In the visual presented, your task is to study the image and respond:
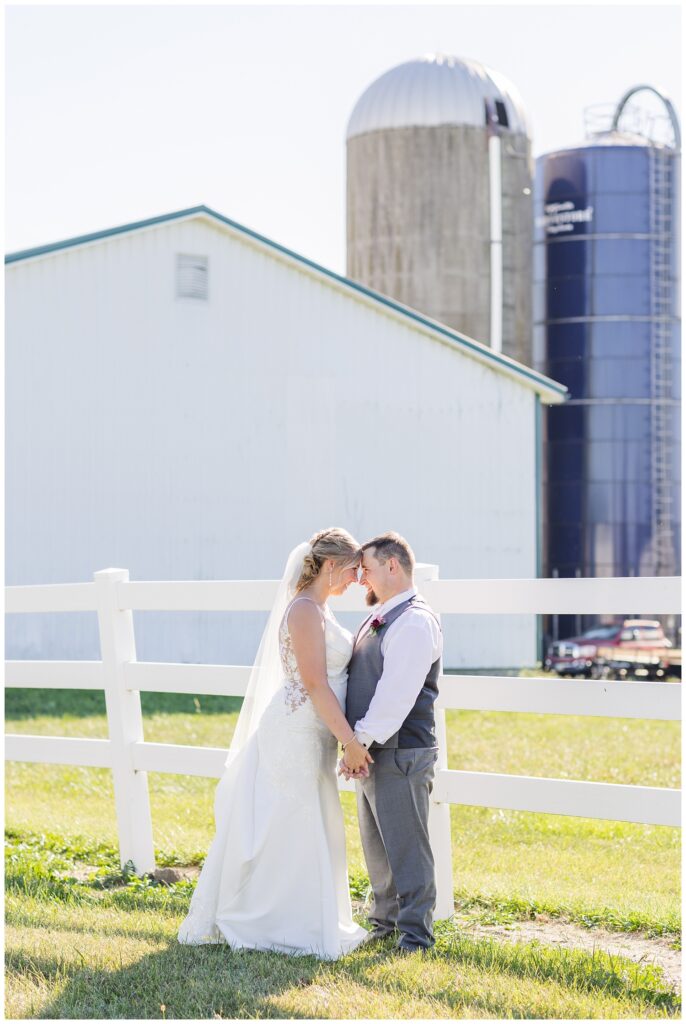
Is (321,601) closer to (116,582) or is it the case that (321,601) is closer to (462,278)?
(116,582)

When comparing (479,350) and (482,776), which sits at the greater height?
(479,350)

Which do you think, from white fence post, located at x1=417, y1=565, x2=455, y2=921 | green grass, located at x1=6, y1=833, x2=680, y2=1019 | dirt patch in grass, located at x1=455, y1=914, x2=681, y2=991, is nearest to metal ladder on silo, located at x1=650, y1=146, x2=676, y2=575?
dirt patch in grass, located at x1=455, y1=914, x2=681, y2=991

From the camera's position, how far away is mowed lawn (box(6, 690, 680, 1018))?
14.9 feet

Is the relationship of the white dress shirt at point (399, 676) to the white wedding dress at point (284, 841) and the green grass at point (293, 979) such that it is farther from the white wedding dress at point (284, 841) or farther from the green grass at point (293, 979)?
the green grass at point (293, 979)

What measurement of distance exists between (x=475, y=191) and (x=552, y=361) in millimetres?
4543

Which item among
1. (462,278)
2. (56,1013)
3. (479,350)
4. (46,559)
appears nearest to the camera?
(56,1013)

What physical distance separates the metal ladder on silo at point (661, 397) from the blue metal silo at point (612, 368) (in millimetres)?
23

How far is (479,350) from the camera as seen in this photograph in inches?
872

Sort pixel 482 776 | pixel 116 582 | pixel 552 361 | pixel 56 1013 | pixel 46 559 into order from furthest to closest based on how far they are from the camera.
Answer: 1. pixel 552 361
2. pixel 46 559
3. pixel 116 582
4. pixel 482 776
5. pixel 56 1013

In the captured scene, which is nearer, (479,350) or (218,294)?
(218,294)

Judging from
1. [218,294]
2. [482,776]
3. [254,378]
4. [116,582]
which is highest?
[218,294]

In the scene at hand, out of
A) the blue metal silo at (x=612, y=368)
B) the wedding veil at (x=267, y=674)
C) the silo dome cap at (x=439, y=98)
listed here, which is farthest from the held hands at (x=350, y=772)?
the silo dome cap at (x=439, y=98)

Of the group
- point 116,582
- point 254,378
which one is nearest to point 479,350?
point 254,378

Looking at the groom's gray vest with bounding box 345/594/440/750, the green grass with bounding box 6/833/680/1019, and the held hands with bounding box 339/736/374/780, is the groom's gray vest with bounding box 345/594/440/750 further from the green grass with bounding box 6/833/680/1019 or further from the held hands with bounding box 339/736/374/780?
the green grass with bounding box 6/833/680/1019
